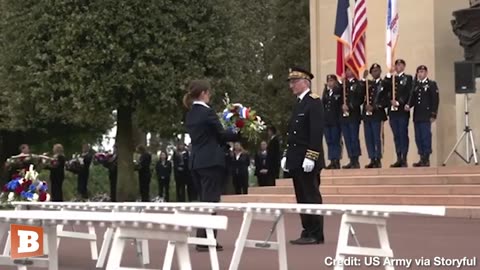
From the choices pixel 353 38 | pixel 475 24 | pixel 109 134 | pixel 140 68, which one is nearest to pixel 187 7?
pixel 140 68

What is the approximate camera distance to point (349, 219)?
9.28 metres

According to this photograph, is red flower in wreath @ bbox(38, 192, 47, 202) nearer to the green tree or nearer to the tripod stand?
the tripod stand

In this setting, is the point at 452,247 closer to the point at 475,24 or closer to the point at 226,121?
the point at 226,121

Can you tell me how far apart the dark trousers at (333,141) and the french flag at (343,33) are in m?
1.30

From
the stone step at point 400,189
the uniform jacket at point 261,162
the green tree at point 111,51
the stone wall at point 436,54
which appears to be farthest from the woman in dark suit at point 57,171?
the stone wall at point 436,54

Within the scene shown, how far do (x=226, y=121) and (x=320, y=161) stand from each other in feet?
4.25

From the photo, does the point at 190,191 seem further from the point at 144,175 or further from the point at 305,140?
the point at 305,140

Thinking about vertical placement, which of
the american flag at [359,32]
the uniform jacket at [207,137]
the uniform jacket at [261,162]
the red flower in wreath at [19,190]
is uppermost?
the american flag at [359,32]

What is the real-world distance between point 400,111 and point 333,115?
1.75 m

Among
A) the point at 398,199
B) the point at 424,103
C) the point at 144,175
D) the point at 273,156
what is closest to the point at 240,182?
the point at 273,156

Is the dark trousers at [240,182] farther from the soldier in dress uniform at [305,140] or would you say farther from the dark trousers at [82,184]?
the soldier in dress uniform at [305,140]

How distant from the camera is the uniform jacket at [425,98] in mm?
21016

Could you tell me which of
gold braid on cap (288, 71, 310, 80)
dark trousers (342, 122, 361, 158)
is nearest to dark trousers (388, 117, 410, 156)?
dark trousers (342, 122, 361, 158)
